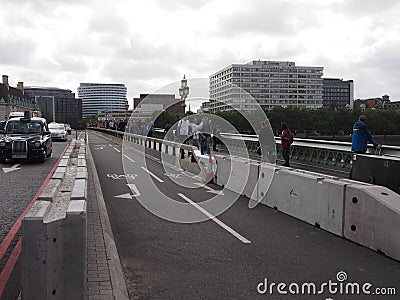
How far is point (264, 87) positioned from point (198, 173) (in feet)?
197

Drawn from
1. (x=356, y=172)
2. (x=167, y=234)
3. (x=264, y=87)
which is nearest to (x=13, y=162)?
(x=167, y=234)

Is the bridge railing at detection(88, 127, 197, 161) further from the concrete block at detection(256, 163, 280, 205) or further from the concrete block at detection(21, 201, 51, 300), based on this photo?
the concrete block at detection(21, 201, 51, 300)

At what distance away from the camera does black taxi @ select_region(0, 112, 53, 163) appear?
734 inches

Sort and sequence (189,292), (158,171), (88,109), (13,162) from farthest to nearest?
(88,109)
(13,162)
(158,171)
(189,292)

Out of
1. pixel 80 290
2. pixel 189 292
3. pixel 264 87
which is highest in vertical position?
pixel 264 87

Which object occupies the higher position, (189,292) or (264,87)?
(264,87)

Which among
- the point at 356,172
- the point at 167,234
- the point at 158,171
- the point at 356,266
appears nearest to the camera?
the point at 356,266

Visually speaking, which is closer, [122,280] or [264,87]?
[122,280]

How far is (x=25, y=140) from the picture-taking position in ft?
61.8

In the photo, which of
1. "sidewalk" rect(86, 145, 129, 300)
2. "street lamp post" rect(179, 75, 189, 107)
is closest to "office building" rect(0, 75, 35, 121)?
"street lamp post" rect(179, 75, 189, 107)

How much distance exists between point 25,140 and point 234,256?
1496 cm

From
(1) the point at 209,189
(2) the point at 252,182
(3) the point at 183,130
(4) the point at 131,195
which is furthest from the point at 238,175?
(3) the point at 183,130

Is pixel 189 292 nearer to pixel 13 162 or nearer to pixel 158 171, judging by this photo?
pixel 158 171

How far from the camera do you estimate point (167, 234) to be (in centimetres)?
764
